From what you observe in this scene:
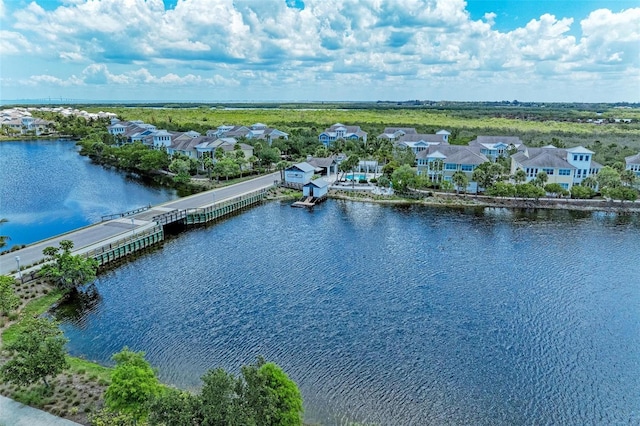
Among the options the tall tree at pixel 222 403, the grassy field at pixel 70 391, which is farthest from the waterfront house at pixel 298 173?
the tall tree at pixel 222 403

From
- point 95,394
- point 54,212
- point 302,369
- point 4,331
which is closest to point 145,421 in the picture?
point 95,394

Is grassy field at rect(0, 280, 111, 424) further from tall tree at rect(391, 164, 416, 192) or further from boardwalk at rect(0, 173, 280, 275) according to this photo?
tall tree at rect(391, 164, 416, 192)

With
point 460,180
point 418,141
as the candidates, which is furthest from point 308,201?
point 418,141

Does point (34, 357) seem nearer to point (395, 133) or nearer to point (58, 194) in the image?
point (58, 194)

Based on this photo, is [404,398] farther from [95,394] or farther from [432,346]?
[95,394]

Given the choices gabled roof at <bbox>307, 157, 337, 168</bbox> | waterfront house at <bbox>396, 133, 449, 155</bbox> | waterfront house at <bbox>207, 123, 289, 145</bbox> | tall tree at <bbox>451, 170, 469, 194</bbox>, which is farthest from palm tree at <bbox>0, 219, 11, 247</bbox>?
waterfront house at <bbox>396, 133, 449, 155</bbox>

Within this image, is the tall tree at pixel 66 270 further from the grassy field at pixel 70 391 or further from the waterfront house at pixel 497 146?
the waterfront house at pixel 497 146
